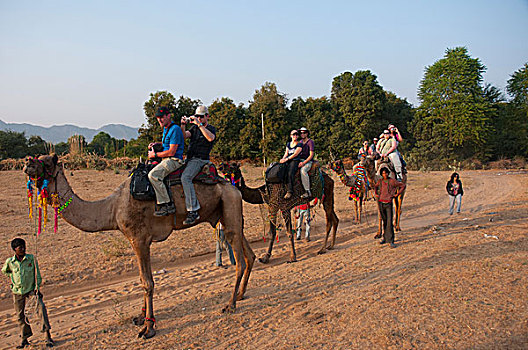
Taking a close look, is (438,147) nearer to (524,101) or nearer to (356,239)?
(524,101)

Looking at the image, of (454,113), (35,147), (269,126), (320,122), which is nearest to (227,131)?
(269,126)

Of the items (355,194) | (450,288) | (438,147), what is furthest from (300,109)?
(450,288)

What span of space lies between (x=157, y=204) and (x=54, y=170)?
1.56 meters

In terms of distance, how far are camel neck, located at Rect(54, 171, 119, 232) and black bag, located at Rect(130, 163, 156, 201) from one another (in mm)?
420

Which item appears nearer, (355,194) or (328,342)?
(328,342)

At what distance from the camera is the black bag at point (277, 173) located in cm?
870

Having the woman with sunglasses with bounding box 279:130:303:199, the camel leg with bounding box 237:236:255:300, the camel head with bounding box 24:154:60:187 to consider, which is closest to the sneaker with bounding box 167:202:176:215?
the camel leg with bounding box 237:236:255:300

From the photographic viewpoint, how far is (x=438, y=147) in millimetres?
38531

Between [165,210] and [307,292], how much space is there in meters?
3.10

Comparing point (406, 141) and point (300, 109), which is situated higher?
point (300, 109)

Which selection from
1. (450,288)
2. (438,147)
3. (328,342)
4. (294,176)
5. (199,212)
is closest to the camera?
(328,342)

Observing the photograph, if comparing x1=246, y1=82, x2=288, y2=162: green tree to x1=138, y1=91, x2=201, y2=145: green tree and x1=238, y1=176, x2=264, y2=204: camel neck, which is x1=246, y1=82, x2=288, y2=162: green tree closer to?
x1=138, y1=91, x2=201, y2=145: green tree

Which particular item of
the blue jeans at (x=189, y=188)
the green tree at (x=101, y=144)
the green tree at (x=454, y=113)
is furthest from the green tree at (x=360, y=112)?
the blue jeans at (x=189, y=188)

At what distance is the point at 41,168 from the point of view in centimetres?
511
